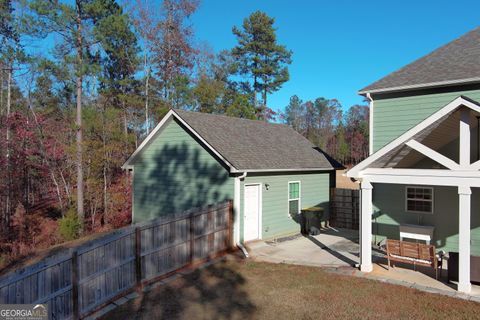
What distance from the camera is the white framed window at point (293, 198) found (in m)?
14.3

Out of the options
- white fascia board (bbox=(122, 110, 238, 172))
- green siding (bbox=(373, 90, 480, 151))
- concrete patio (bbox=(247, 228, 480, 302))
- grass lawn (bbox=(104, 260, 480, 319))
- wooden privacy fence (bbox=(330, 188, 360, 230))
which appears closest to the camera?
grass lawn (bbox=(104, 260, 480, 319))

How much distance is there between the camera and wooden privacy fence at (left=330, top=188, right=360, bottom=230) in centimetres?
1571

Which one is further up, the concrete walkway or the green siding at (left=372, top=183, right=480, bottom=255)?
the green siding at (left=372, top=183, right=480, bottom=255)

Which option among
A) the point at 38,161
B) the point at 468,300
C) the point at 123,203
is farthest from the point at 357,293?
the point at 38,161

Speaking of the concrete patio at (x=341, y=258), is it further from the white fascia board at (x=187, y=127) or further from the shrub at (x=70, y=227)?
the shrub at (x=70, y=227)

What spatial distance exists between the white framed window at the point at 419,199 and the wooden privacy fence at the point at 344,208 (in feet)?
14.2

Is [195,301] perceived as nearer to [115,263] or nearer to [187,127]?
[115,263]

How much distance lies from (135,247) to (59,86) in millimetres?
20884

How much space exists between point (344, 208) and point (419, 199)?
538 centimetres

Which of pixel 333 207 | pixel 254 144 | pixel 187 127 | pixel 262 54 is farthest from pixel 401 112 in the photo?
pixel 262 54

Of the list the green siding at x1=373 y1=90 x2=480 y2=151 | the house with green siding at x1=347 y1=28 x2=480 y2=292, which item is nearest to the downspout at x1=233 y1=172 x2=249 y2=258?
the house with green siding at x1=347 y1=28 x2=480 y2=292

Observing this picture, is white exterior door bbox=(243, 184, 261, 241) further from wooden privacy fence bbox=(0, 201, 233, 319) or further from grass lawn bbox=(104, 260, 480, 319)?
grass lawn bbox=(104, 260, 480, 319)

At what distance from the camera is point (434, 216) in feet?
34.9

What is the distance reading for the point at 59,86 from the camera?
24.6 meters
